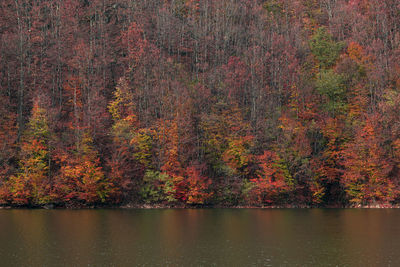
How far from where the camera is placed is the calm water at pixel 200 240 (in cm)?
3034

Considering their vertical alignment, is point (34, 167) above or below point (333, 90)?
below

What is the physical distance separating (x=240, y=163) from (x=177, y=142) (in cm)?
1037

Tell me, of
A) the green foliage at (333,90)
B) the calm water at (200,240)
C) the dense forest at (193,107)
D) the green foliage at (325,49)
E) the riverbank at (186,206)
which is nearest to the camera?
the calm water at (200,240)

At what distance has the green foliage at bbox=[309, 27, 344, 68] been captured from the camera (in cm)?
9462

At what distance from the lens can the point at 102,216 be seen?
5581cm

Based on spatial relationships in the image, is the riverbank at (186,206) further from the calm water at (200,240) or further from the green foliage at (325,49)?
the green foliage at (325,49)

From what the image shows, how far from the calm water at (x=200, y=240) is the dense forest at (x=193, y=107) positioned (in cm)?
1611

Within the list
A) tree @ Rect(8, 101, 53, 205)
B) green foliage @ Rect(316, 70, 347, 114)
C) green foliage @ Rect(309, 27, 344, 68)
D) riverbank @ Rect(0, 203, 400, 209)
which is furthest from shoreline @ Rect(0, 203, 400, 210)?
green foliage @ Rect(309, 27, 344, 68)

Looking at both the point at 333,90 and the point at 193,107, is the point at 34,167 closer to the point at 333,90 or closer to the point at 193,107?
the point at 193,107

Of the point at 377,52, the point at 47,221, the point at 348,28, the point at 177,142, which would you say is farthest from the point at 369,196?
the point at 348,28

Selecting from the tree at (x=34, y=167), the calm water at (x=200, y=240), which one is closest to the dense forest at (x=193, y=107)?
the tree at (x=34, y=167)

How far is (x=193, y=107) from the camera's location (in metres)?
82.0

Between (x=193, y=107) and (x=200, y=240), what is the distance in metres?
46.0

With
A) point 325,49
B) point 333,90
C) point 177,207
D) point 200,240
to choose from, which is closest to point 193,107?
point 177,207
